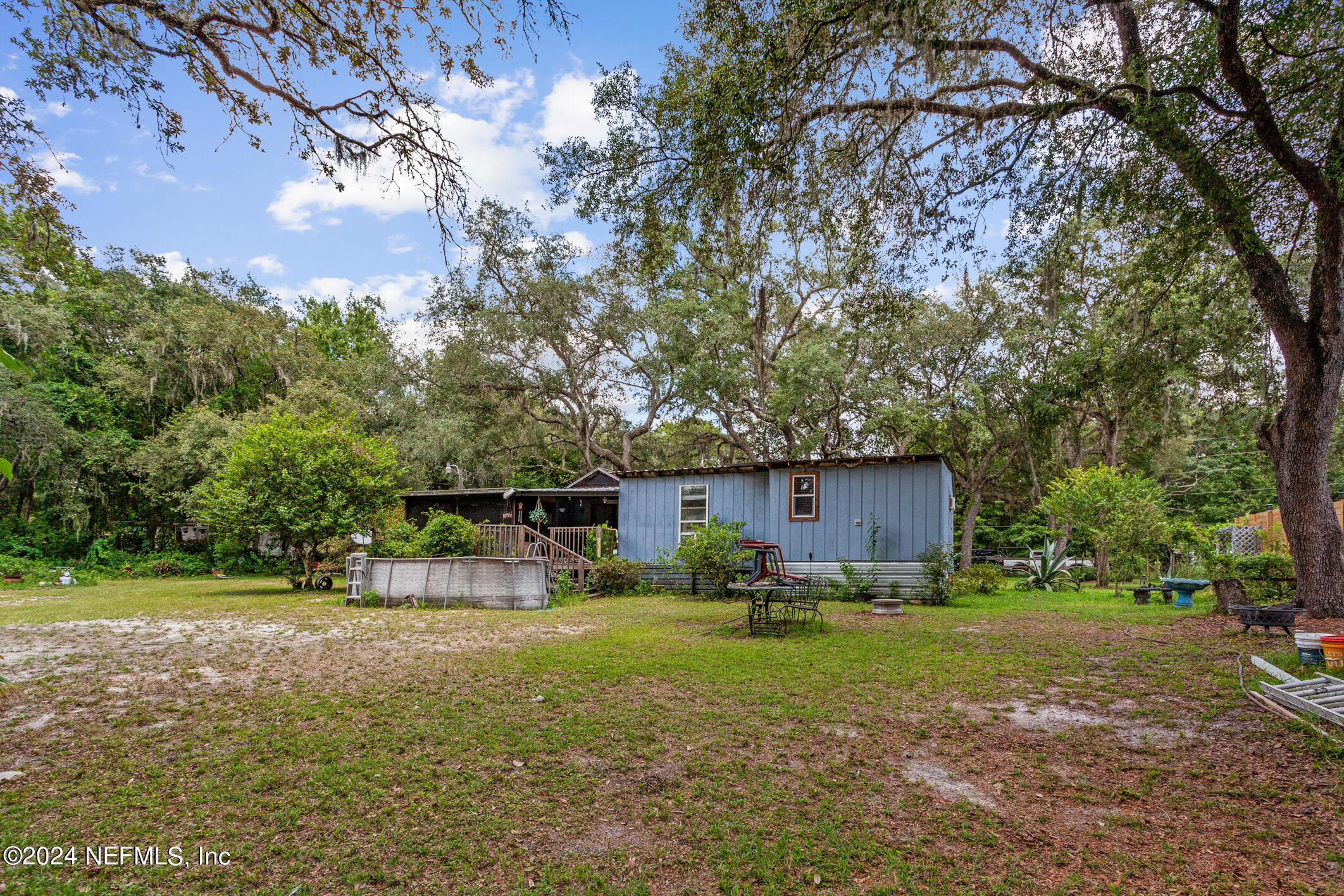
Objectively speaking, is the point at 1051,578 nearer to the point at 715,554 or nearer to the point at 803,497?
the point at 803,497

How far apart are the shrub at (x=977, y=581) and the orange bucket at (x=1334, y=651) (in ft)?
27.8

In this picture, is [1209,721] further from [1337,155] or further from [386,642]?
[386,642]

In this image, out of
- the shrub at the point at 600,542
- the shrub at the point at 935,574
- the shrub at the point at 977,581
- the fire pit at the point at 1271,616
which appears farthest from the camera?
the shrub at the point at 600,542

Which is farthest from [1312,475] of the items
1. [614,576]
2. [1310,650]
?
[614,576]

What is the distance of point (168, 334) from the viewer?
2127 cm

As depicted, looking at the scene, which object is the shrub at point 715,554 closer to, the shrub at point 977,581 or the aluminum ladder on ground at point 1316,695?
the shrub at point 977,581

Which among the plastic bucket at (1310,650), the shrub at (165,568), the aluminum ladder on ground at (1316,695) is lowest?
the shrub at (165,568)

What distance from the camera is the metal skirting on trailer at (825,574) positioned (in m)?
12.9

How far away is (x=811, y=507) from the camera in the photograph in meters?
14.0

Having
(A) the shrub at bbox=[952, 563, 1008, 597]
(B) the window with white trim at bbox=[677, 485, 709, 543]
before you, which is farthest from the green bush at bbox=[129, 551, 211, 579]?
(A) the shrub at bbox=[952, 563, 1008, 597]

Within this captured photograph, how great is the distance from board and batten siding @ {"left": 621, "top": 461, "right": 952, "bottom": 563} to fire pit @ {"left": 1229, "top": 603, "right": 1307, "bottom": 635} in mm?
5554

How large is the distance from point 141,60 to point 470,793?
6104 millimetres

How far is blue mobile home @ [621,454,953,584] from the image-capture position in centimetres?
1291

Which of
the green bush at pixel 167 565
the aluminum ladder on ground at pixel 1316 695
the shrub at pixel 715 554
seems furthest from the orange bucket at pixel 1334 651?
the green bush at pixel 167 565
